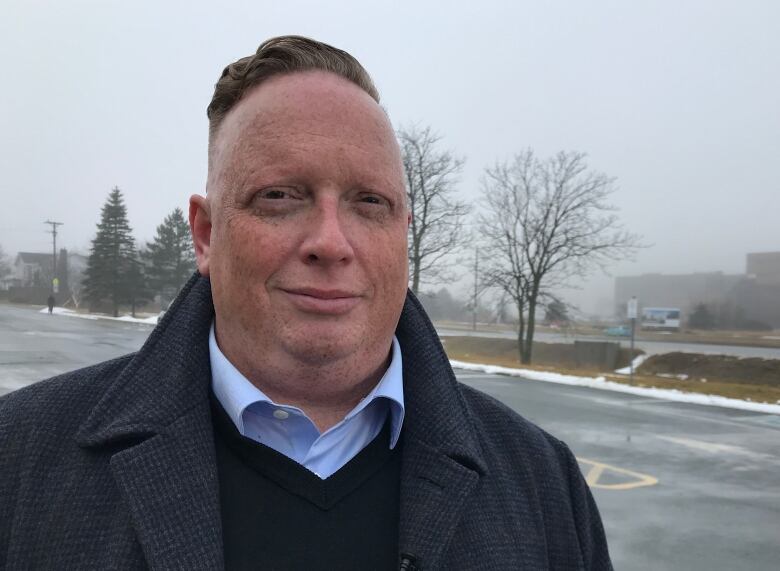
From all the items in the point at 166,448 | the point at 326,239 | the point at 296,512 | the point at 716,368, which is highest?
the point at 326,239

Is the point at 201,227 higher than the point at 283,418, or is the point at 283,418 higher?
the point at 201,227

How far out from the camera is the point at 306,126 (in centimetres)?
141

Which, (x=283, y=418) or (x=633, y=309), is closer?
(x=283, y=418)

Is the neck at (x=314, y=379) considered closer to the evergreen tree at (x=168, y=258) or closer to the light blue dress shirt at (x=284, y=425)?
the light blue dress shirt at (x=284, y=425)

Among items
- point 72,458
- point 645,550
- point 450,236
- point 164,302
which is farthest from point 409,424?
point 164,302

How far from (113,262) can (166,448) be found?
53543 millimetres

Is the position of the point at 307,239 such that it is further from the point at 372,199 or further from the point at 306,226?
the point at 372,199

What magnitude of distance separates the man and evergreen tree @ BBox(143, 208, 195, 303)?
53.7 meters

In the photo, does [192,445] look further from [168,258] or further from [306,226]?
[168,258]

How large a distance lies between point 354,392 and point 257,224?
18.7 inches

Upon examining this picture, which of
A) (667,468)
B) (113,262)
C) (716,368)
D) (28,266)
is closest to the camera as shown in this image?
(667,468)

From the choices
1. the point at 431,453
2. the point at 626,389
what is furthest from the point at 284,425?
the point at 626,389

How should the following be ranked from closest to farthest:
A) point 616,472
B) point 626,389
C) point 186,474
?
point 186,474 < point 616,472 < point 626,389

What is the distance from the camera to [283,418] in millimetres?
1448
